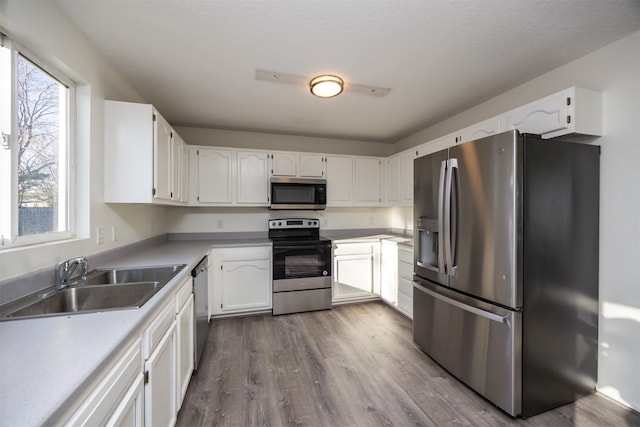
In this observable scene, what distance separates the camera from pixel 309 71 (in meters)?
2.10

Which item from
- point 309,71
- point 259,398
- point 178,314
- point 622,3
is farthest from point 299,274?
point 622,3

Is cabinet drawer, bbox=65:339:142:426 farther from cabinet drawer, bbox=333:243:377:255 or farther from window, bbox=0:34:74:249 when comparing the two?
cabinet drawer, bbox=333:243:377:255

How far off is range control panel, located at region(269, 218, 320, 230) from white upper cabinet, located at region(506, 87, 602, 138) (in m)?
2.54

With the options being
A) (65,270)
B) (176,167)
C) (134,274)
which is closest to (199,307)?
(134,274)

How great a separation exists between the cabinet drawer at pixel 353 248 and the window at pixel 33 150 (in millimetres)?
2524

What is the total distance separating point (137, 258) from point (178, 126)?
6.70ft

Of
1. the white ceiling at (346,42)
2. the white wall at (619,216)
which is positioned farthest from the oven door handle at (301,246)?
Answer: the white wall at (619,216)

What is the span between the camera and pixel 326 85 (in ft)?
7.13

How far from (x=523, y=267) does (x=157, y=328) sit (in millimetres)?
2013

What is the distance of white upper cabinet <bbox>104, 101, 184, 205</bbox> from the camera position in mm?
1882

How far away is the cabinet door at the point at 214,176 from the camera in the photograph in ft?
10.5

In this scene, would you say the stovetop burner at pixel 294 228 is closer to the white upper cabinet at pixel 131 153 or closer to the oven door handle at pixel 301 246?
the oven door handle at pixel 301 246

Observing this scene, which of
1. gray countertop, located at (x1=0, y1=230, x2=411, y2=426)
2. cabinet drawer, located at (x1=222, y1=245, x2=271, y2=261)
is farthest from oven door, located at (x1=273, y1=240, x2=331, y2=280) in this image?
gray countertop, located at (x1=0, y1=230, x2=411, y2=426)

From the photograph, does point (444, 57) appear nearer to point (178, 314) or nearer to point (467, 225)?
point (467, 225)
